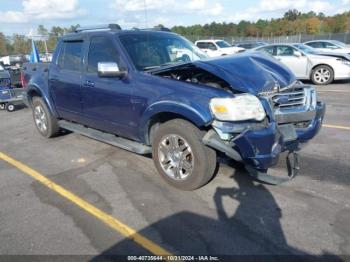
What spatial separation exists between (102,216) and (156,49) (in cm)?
250

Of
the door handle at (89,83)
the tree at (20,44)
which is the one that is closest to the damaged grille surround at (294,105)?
the door handle at (89,83)

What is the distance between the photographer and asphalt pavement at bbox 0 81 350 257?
3129 millimetres

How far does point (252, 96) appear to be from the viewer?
365cm

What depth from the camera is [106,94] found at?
4.81 meters

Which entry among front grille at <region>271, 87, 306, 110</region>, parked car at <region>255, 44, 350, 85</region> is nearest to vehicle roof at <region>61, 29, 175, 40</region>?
front grille at <region>271, 87, 306, 110</region>

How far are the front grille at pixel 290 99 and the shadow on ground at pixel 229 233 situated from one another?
106 centimetres

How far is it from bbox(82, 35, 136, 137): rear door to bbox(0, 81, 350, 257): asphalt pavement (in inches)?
26.0

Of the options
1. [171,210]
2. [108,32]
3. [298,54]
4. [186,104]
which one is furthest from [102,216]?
[298,54]

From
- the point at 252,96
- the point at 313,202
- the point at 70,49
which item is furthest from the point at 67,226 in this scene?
the point at 70,49

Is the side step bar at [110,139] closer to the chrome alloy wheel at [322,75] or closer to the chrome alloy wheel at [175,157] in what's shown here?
the chrome alloy wheel at [175,157]

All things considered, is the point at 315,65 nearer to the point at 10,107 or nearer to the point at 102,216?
the point at 10,107

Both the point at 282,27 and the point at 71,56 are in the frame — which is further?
the point at 282,27

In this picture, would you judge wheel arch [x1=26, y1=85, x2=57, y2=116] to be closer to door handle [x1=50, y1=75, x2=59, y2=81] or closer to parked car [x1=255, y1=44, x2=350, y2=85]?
door handle [x1=50, y1=75, x2=59, y2=81]

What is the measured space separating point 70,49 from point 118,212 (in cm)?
321
